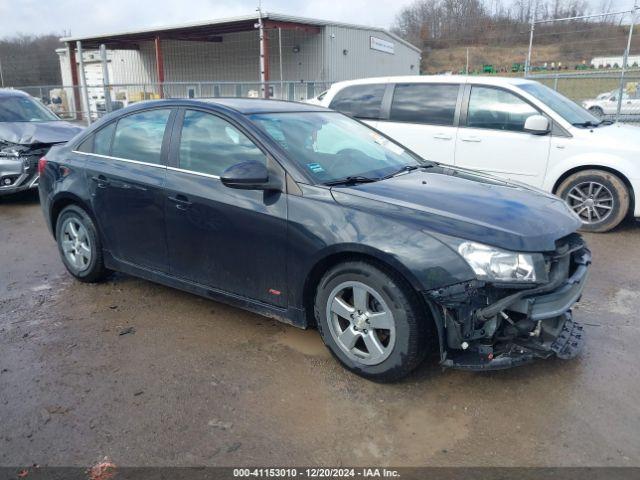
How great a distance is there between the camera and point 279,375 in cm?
338

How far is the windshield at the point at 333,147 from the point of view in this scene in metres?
3.62

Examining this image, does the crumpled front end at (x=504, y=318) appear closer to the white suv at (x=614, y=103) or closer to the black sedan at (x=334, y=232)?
the black sedan at (x=334, y=232)

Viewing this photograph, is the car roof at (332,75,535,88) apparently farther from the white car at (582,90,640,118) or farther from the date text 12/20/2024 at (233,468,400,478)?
the white car at (582,90,640,118)

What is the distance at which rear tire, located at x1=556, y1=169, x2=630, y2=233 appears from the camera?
6.45 meters

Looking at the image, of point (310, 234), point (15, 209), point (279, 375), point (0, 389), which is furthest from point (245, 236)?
point (15, 209)

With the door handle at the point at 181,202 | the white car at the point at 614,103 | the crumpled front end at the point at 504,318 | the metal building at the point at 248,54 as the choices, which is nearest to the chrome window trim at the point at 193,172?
the door handle at the point at 181,202

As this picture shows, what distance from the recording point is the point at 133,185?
417 cm

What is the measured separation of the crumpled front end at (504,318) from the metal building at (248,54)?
18.7 meters

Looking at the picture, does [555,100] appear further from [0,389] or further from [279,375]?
[0,389]

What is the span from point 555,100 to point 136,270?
5637 mm

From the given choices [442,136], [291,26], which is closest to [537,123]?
[442,136]

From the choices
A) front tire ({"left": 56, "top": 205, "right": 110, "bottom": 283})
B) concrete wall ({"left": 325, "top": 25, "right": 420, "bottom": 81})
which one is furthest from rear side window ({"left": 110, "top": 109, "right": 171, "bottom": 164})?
concrete wall ({"left": 325, "top": 25, "right": 420, "bottom": 81})

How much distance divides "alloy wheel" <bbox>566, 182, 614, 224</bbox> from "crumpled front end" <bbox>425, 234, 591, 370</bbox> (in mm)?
3945

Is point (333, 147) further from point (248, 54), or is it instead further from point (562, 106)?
point (248, 54)
